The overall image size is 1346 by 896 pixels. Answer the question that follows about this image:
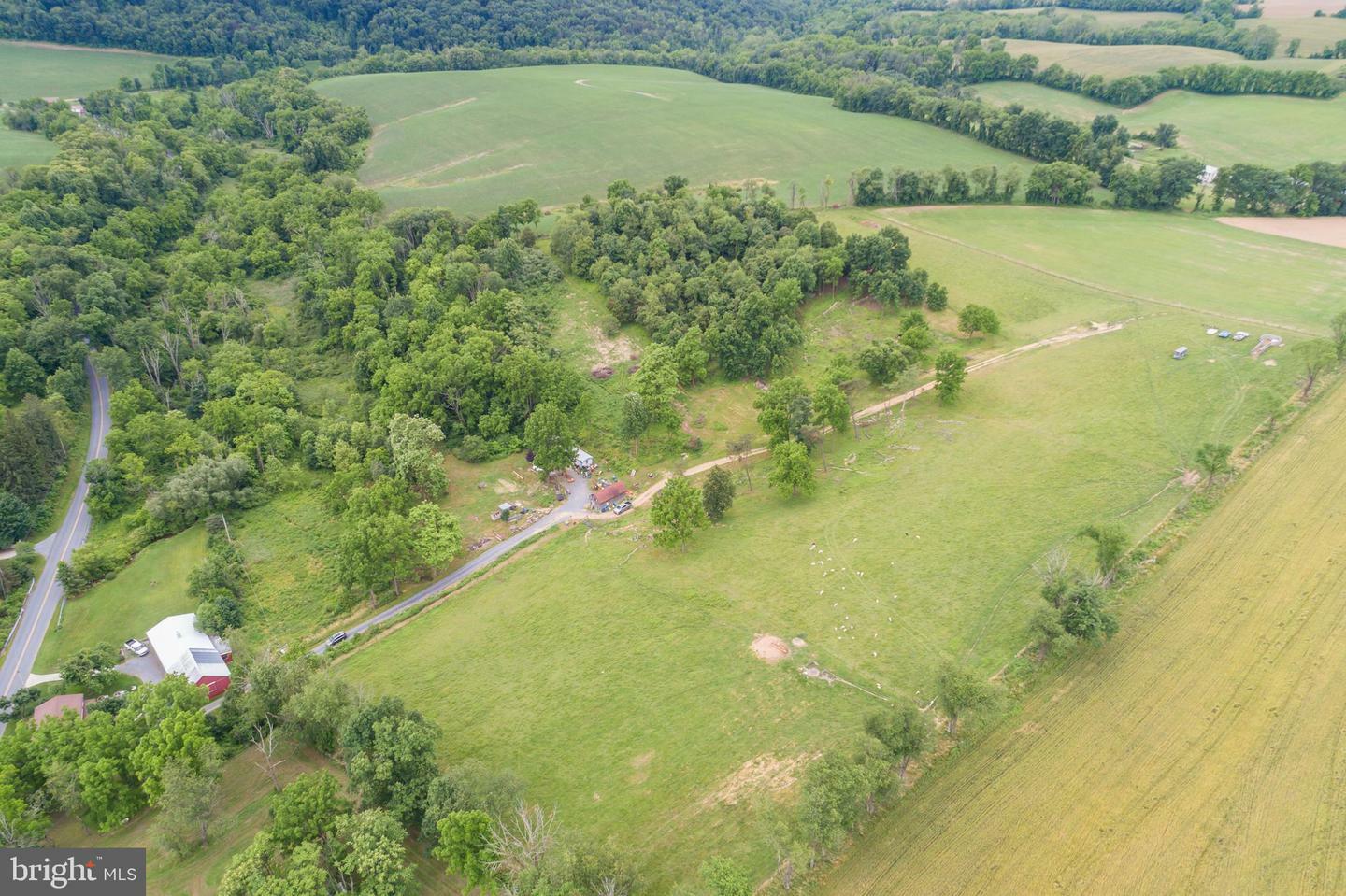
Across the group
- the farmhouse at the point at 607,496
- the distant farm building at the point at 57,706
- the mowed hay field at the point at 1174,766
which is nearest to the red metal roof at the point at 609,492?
the farmhouse at the point at 607,496

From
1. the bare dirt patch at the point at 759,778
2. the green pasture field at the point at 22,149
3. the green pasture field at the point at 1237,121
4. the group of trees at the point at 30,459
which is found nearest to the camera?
the bare dirt patch at the point at 759,778

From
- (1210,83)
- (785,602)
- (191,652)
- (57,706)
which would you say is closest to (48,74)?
(191,652)

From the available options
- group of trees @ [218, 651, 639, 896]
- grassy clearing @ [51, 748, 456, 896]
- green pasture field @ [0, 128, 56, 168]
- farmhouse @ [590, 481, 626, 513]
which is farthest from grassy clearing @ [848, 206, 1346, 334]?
green pasture field @ [0, 128, 56, 168]

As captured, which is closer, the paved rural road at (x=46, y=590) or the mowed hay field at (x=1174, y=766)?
the mowed hay field at (x=1174, y=766)

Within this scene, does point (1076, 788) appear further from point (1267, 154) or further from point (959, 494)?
point (1267, 154)

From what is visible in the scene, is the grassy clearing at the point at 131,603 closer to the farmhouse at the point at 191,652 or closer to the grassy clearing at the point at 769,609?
the farmhouse at the point at 191,652

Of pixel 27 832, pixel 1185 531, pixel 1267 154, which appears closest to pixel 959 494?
pixel 1185 531
